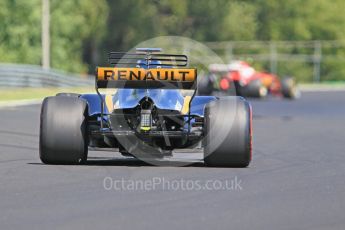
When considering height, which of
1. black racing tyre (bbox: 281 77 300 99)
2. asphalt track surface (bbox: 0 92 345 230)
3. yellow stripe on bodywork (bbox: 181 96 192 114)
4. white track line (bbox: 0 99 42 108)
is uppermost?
yellow stripe on bodywork (bbox: 181 96 192 114)

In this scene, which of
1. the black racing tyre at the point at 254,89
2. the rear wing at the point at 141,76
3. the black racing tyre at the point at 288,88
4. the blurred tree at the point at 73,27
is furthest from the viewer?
the blurred tree at the point at 73,27

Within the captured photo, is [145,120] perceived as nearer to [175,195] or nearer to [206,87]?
[175,195]

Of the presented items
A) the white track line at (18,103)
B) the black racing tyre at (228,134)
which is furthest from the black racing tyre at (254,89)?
the black racing tyre at (228,134)

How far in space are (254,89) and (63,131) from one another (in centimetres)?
2628

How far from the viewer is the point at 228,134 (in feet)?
39.6

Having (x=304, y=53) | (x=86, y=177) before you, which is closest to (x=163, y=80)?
(x=86, y=177)

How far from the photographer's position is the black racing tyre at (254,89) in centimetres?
3800

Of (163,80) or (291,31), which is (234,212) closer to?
(163,80)

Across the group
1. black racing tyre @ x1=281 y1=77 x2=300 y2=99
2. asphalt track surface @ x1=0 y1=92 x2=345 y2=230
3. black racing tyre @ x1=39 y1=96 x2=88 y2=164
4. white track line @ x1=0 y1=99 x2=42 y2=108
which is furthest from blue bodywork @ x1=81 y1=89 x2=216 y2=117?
black racing tyre @ x1=281 y1=77 x2=300 y2=99

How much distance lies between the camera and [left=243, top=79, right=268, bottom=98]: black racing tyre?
38000mm

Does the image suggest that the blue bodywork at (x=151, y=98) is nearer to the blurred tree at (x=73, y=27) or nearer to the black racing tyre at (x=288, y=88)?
the black racing tyre at (x=288, y=88)

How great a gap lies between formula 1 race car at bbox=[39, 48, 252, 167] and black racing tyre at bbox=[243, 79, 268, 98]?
25102 mm

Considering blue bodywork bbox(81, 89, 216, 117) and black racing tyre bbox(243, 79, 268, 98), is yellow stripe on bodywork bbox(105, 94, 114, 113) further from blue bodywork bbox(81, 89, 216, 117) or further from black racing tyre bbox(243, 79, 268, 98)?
black racing tyre bbox(243, 79, 268, 98)

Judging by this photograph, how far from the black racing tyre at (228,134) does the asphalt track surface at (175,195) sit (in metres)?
0.15
